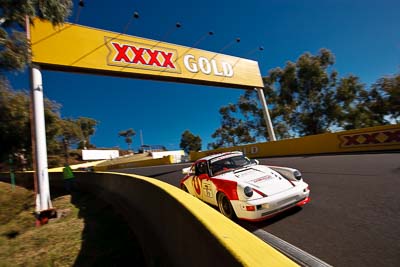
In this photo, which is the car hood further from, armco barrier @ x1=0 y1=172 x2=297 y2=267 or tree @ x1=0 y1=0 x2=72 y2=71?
tree @ x1=0 y1=0 x2=72 y2=71

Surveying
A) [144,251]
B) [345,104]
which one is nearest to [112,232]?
[144,251]

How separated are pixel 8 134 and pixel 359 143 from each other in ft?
71.0

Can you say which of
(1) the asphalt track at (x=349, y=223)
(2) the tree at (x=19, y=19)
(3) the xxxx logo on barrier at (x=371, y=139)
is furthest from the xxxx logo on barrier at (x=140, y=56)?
(1) the asphalt track at (x=349, y=223)

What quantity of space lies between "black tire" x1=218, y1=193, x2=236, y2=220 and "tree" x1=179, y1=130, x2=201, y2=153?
82.4 m

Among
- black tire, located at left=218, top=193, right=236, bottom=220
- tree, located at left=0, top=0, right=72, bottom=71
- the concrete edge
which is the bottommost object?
the concrete edge

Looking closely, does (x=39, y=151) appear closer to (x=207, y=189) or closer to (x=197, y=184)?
(x=197, y=184)

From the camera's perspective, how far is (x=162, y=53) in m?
13.1

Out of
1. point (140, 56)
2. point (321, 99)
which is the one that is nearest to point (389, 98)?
point (321, 99)

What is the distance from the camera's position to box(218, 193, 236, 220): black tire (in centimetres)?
412

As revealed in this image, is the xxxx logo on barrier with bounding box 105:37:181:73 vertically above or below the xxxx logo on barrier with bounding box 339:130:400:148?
above

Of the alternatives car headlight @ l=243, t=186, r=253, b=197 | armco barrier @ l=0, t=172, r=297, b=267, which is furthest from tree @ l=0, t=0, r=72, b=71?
car headlight @ l=243, t=186, r=253, b=197

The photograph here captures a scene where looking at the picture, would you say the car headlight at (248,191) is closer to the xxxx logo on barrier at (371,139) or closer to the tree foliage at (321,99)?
the xxxx logo on barrier at (371,139)

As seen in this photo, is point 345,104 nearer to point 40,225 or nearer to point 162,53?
point 162,53

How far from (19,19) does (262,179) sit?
7082 millimetres
